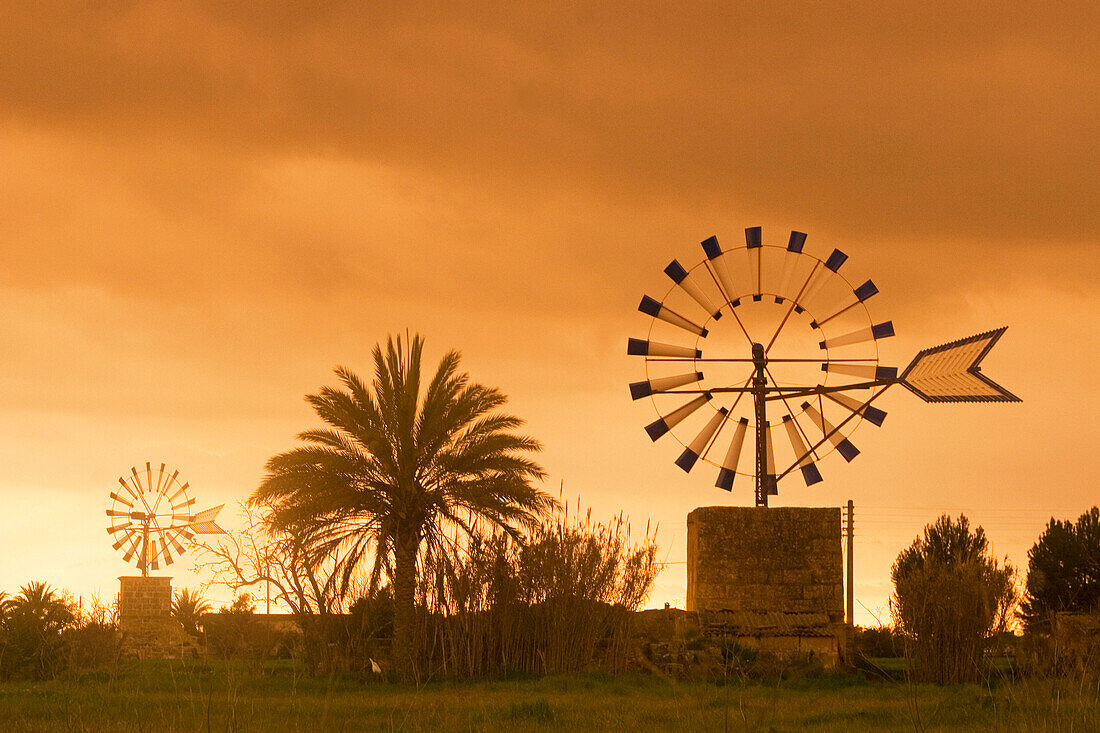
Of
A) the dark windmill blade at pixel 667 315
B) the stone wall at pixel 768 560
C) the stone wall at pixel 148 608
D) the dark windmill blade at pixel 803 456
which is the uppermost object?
the dark windmill blade at pixel 667 315

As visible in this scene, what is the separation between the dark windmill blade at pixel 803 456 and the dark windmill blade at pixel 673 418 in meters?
1.77

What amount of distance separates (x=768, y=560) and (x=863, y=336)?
21.3 ft

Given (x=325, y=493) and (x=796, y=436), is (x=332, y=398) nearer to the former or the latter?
(x=325, y=493)

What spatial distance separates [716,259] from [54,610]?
13757mm

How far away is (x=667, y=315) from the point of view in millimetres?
24891

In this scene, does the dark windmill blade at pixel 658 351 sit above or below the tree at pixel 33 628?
above

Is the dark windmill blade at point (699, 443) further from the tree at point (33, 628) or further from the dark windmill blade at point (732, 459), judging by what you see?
the tree at point (33, 628)

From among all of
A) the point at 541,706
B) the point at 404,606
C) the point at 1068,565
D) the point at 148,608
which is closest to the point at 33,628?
the point at 404,606

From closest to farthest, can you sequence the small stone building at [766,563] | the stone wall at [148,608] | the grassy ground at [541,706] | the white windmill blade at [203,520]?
1. the grassy ground at [541,706]
2. the small stone building at [766,563]
3. the stone wall at [148,608]
4. the white windmill blade at [203,520]

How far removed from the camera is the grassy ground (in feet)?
32.5

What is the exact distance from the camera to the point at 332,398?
828 inches

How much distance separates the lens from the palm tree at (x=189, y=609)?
32.0 metres

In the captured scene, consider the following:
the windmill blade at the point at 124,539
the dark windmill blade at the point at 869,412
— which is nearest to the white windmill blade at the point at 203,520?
the windmill blade at the point at 124,539

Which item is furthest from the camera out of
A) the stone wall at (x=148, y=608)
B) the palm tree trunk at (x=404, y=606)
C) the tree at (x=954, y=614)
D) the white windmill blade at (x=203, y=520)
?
the white windmill blade at (x=203, y=520)
